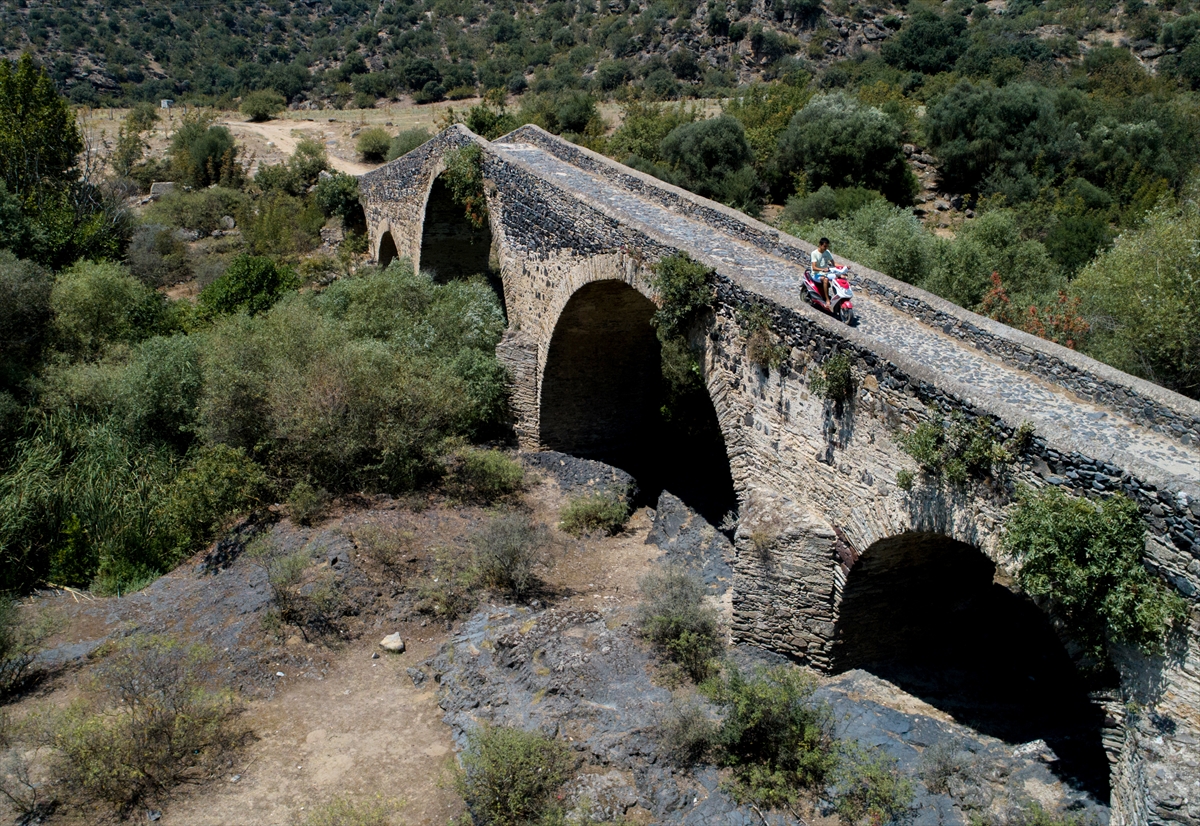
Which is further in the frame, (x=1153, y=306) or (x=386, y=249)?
(x=386, y=249)

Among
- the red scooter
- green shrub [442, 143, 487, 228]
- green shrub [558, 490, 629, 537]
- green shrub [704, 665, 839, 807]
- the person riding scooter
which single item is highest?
the person riding scooter

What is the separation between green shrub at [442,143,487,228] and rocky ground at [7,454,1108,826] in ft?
20.3

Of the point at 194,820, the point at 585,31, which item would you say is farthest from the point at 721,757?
the point at 585,31

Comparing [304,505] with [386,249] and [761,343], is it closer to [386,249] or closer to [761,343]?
[761,343]

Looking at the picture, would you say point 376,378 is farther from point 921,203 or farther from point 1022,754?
point 921,203

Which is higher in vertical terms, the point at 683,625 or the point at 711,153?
the point at 711,153

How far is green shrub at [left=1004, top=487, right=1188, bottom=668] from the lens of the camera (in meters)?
5.88

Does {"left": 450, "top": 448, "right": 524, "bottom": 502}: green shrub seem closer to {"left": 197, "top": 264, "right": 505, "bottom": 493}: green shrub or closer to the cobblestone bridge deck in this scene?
{"left": 197, "top": 264, "right": 505, "bottom": 493}: green shrub

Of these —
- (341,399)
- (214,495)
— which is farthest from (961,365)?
(214,495)

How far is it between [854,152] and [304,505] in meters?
20.4

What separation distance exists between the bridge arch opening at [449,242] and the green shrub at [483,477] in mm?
6699

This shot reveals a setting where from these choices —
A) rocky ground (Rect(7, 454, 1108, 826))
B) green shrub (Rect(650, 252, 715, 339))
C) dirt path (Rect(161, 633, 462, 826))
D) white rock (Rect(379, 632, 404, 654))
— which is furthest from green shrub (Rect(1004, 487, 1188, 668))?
white rock (Rect(379, 632, 404, 654))

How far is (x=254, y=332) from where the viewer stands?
1500 cm

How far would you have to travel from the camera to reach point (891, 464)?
26.5 feet
